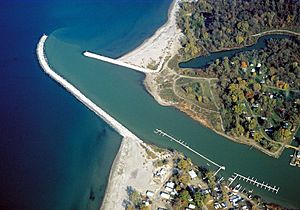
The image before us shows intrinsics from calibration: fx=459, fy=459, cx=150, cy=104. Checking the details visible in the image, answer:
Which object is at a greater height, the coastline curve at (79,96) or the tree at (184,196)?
the coastline curve at (79,96)

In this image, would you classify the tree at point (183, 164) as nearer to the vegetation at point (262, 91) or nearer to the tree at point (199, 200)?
the tree at point (199, 200)

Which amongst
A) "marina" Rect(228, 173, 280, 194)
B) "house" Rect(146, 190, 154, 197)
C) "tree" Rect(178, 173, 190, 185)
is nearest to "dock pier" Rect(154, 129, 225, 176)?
"marina" Rect(228, 173, 280, 194)

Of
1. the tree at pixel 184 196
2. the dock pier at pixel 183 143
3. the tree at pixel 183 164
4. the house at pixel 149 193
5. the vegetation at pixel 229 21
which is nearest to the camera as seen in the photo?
the tree at pixel 184 196

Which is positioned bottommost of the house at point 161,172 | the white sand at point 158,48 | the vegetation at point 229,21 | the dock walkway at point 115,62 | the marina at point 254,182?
the house at point 161,172

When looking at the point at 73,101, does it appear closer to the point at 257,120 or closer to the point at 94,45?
the point at 94,45

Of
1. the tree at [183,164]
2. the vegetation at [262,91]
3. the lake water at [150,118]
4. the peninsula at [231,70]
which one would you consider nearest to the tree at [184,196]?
the tree at [183,164]

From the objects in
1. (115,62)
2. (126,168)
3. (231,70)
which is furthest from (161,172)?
(115,62)

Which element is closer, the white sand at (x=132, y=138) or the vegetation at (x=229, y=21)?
the white sand at (x=132, y=138)
